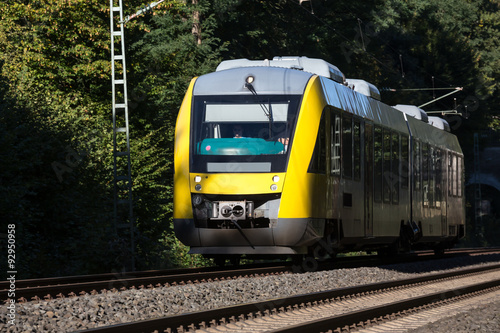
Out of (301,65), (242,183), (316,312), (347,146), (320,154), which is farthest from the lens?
(301,65)

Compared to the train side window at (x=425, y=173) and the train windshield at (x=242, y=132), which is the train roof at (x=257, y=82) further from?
the train side window at (x=425, y=173)

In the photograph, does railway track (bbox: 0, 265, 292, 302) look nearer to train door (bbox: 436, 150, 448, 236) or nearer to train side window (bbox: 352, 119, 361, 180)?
train side window (bbox: 352, 119, 361, 180)

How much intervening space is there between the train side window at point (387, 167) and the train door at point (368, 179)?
904mm

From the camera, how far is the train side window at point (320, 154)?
13992 millimetres

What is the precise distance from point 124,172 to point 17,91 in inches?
245

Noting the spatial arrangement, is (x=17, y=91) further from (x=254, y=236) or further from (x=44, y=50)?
(x=44, y=50)

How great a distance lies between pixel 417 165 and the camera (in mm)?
21078

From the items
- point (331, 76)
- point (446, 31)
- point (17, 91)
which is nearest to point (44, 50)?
point (17, 91)

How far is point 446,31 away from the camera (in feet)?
198

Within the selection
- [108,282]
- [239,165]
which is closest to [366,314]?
[108,282]

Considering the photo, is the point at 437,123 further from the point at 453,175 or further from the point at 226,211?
the point at 226,211

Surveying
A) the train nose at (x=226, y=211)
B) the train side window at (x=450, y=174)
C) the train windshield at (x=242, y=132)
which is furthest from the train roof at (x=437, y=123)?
the train nose at (x=226, y=211)

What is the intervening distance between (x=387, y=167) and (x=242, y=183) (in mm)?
5579

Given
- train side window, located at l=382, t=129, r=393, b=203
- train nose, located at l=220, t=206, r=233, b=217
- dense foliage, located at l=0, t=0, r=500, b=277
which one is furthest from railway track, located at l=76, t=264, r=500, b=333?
dense foliage, located at l=0, t=0, r=500, b=277
